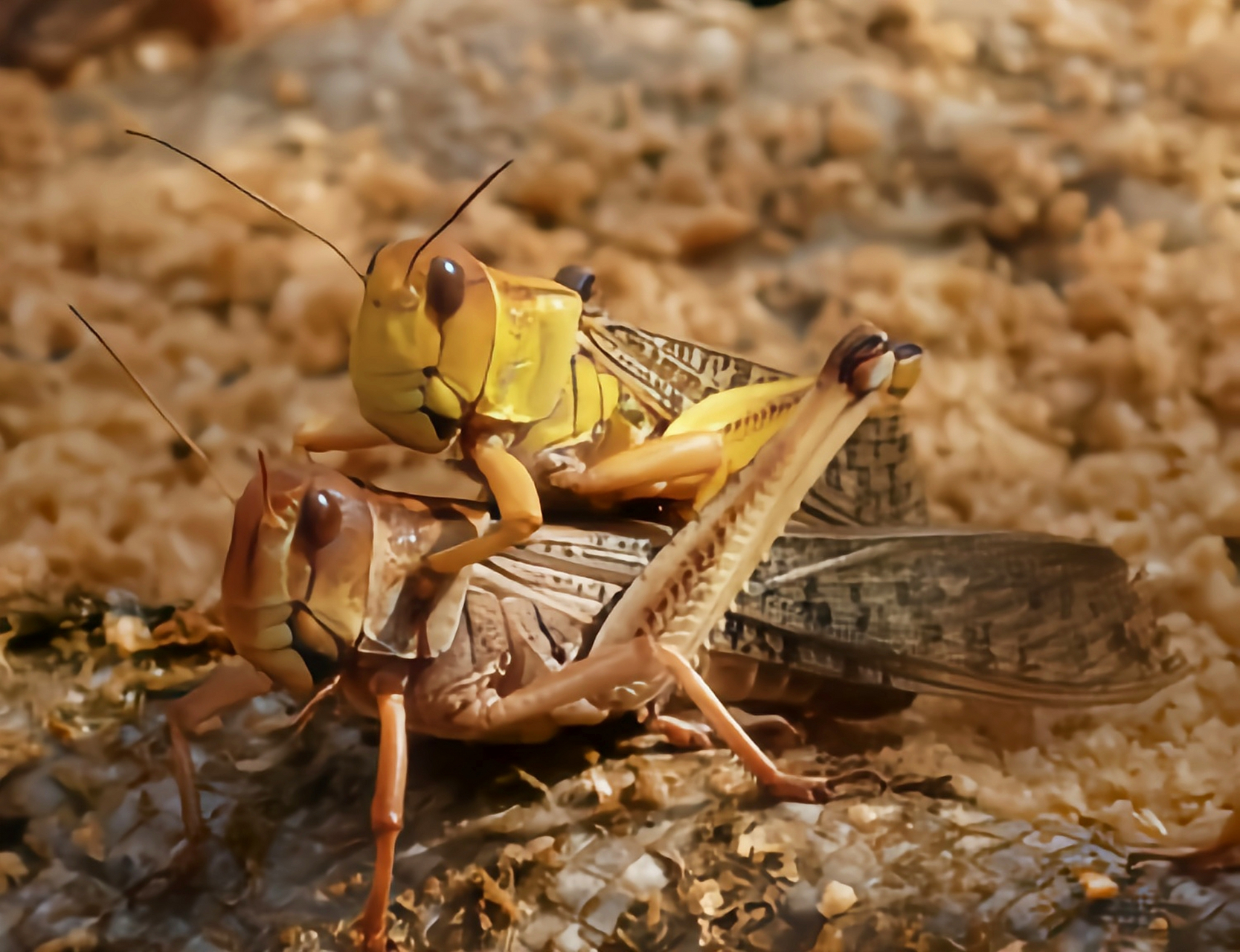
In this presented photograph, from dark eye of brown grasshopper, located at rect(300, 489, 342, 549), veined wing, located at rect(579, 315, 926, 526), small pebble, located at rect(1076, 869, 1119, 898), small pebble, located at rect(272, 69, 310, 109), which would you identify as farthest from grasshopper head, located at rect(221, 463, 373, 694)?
small pebble, located at rect(272, 69, 310, 109)

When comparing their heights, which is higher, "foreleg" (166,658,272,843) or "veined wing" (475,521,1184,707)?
"veined wing" (475,521,1184,707)

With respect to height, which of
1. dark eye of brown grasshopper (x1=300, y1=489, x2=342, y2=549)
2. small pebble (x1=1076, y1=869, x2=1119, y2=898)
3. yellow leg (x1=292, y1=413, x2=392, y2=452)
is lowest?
small pebble (x1=1076, y1=869, x2=1119, y2=898)

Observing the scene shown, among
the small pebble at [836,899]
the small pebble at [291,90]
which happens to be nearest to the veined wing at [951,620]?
the small pebble at [836,899]

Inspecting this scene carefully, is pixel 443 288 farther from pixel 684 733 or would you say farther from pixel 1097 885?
pixel 1097 885

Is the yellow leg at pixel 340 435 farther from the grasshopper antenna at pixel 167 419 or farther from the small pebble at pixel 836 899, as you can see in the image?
the small pebble at pixel 836 899

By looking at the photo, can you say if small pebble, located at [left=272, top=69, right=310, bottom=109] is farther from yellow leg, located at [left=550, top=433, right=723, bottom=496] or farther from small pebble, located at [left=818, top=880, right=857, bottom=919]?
small pebble, located at [left=818, top=880, right=857, bottom=919]

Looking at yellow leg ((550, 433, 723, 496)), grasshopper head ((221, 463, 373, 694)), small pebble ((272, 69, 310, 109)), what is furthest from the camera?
small pebble ((272, 69, 310, 109))

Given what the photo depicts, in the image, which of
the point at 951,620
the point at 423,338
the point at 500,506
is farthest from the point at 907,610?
the point at 423,338

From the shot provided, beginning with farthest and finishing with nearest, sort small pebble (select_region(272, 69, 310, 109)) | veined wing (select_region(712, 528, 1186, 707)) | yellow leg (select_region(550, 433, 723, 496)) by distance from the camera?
small pebble (select_region(272, 69, 310, 109)) → veined wing (select_region(712, 528, 1186, 707)) → yellow leg (select_region(550, 433, 723, 496))
